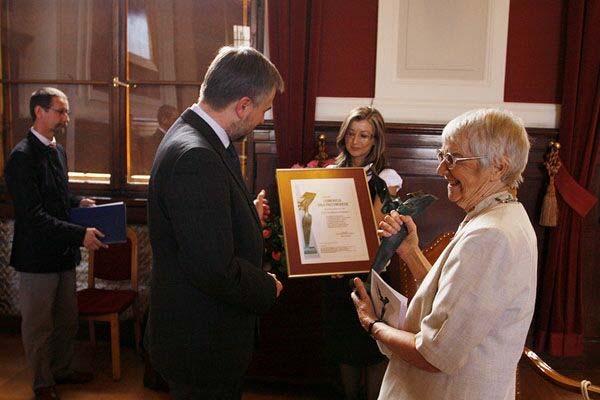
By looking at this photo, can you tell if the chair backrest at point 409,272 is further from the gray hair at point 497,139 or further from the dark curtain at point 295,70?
the dark curtain at point 295,70

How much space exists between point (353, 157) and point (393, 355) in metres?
1.33

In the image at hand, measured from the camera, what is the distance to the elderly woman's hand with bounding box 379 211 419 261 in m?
1.62

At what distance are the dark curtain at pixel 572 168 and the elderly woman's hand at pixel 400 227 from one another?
2.07m

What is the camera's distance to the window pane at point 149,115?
149 inches

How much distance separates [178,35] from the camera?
3760mm

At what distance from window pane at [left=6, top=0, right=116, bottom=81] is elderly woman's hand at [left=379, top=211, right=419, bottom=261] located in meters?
2.83

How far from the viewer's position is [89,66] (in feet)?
12.4

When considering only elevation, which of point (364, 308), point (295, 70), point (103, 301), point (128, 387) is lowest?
point (128, 387)

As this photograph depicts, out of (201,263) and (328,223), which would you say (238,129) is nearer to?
(201,263)

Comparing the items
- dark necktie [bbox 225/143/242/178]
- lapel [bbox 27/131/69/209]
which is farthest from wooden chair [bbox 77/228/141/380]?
dark necktie [bbox 225/143/242/178]

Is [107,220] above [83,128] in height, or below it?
below

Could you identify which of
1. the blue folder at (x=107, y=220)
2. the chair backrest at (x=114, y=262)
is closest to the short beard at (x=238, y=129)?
the blue folder at (x=107, y=220)

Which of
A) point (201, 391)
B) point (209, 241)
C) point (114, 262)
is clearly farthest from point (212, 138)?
point (114, 262)

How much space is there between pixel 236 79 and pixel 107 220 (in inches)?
70.5
